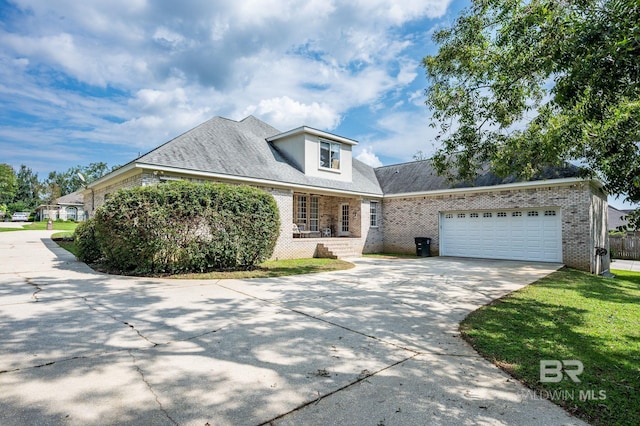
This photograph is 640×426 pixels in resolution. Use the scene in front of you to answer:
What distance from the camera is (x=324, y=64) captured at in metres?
13.4

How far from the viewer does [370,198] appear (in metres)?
19.0

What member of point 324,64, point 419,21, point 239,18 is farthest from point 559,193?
point 239,18

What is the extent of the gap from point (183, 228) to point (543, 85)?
37.1 feet

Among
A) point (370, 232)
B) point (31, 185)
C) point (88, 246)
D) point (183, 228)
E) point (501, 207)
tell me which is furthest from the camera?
point (31, 185)

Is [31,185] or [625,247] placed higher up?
[31,185]

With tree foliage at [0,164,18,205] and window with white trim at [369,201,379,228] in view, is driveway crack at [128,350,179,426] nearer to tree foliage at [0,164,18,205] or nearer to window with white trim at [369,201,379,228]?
window with white trim at [369,201,379,228]

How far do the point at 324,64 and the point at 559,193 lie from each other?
11284 mm

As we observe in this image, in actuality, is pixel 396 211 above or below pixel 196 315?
A: above

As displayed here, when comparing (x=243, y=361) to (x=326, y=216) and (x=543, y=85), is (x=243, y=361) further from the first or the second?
(x=326, y=216)

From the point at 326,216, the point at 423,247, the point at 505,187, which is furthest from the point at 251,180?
the point at 505,187

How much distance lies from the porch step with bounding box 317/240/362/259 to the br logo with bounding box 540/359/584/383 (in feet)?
40.0

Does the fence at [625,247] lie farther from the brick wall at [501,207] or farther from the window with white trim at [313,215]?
the window with white trim at [313,215]

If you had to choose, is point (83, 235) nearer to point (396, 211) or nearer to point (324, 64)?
point (324, 64)

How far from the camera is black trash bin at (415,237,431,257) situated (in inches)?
663
